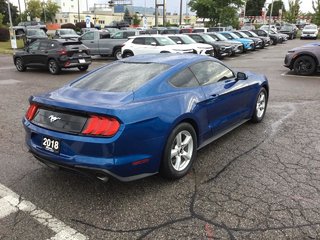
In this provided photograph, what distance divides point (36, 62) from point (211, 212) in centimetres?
1380

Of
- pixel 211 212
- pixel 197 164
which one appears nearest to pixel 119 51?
pixel 197 164

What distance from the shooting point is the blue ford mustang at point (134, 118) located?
135 inches

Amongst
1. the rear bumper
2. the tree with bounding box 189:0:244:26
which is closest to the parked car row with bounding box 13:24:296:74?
the rear bumper

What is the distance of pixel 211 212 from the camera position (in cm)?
348

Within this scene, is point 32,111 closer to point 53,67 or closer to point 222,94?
point 222,94

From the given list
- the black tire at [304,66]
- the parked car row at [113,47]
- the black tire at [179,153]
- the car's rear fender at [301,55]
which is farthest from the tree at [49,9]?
the black tire at [179,153]

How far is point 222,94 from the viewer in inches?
194

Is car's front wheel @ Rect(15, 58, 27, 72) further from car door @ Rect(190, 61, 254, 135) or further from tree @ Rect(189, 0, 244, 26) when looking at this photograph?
tree @ Rect(189, 0, 244, 26)

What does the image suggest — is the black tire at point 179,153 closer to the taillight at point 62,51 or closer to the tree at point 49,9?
the taillight at point 62,51

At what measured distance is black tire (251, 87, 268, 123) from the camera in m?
6.37

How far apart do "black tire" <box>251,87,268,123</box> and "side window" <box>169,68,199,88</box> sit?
2.10 metres

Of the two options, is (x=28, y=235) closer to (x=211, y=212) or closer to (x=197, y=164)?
(x=211, y=212)

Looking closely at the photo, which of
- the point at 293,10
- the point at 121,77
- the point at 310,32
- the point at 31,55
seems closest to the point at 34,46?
the point at 31,55

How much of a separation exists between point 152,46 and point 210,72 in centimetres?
1233
